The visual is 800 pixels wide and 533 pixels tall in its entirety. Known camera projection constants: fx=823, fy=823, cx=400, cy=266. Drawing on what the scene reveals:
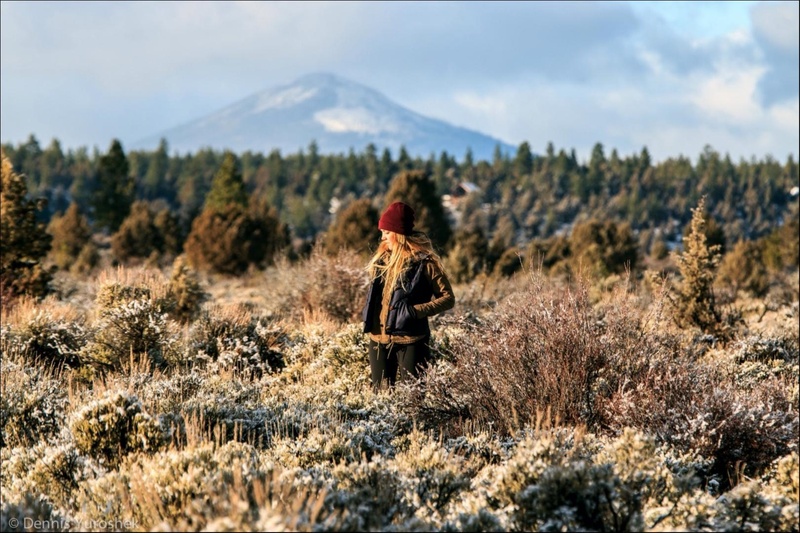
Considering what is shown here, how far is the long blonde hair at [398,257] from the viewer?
246 inches

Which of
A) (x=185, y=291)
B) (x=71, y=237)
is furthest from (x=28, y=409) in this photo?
(x=71, y=237)

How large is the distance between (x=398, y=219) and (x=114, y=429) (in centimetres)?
250

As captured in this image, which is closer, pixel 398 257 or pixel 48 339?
pixel 398 257

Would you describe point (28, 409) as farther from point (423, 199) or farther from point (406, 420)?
point (423, 199)

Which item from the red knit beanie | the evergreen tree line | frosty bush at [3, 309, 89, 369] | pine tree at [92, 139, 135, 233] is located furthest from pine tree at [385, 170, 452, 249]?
pine tree at [92, 139, 135, 233]

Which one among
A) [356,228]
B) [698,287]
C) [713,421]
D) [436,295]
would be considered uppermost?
[356,228]

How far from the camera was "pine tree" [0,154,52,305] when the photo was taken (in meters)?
15.9

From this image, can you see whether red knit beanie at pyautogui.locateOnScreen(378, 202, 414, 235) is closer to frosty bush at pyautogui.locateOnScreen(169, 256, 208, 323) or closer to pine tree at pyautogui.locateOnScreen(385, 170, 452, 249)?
frosty bush at pyautogui.locateOnScreen(169, 256, 208, 323)

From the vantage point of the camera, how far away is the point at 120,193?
53156 millimetres

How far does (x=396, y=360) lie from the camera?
6.60 meters

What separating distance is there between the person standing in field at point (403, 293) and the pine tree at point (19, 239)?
11249 millimetres

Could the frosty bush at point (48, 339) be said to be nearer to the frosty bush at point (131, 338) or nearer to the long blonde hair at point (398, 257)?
the frosty bush at point (131, 338)

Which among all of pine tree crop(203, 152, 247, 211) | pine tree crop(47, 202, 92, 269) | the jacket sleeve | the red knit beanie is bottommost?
pine tree crop(47, 202, 92, 269)

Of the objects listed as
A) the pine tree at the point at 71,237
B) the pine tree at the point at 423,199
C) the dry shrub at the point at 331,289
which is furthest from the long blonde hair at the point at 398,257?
the pine tree at the point at 71,237
